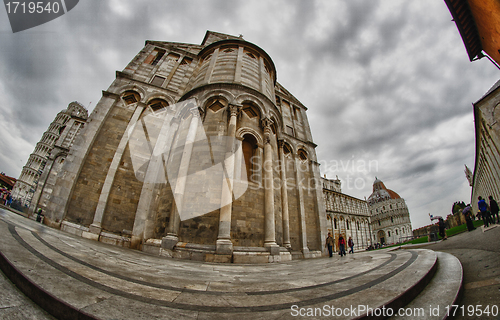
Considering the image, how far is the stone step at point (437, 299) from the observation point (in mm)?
1823

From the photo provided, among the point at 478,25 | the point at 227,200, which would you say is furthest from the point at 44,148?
the point at 478,25

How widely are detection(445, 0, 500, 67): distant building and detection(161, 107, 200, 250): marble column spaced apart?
13726 mm

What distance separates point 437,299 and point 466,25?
16509 millimetres

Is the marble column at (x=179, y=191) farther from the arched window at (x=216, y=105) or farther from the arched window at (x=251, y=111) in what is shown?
the arched window at (x=251, y=111)

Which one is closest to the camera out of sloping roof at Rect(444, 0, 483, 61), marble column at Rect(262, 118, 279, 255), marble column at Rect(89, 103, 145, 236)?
marble column at Rect(262, 118, 279, 255)

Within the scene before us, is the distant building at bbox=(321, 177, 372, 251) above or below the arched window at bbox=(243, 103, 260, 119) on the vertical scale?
below

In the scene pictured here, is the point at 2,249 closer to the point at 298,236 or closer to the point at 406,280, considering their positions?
the point at 406,280

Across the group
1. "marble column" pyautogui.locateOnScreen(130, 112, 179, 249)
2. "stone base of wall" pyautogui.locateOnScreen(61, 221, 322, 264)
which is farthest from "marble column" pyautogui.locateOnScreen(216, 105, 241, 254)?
"marble column" pyautogui.locateOnScreen(130, 112, 179, 249)

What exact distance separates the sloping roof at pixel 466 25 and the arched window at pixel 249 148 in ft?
42.5

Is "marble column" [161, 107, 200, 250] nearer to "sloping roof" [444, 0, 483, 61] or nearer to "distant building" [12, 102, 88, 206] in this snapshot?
"sloping roof" [444, 0, 483, 61]

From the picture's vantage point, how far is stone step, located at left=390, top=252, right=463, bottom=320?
5.98 feet

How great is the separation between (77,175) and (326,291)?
11.8 m

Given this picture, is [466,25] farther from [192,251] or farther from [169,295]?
[192,251]

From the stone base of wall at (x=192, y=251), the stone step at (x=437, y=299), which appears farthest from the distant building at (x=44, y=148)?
the stone step at (x=437, y=299)
